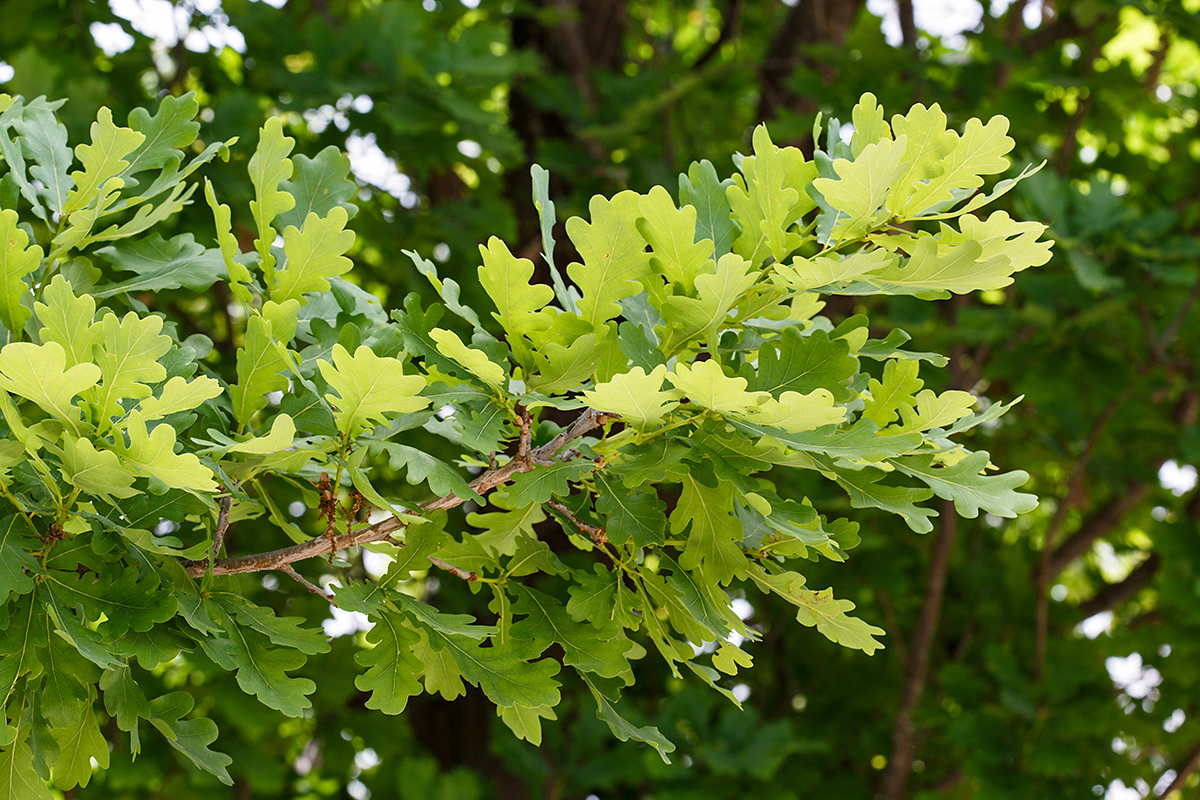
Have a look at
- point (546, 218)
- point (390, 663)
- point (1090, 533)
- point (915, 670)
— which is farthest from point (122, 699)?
point (1090, 533)

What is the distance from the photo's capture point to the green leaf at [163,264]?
98 centimetres

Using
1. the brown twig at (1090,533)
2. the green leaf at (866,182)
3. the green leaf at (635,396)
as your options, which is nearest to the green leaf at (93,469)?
the green leaf at (635,396)

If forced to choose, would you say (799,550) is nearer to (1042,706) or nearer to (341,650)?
(1042,706)

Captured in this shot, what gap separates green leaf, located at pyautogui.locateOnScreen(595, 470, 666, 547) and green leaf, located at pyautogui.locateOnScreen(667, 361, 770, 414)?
164 millimetres

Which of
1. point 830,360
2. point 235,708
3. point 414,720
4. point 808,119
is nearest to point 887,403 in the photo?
point 830,360

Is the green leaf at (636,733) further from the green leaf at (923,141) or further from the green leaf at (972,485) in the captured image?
the green leaf at (923,141)

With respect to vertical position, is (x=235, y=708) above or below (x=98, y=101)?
below

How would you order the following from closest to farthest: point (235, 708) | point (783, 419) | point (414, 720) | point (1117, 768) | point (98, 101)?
1. point (783, 419)
2. point (98, 101)
3. point (235, 708)
4. point (1117, 768)
5. point (414, 720)

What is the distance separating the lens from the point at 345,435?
81 centimetres

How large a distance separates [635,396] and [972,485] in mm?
323

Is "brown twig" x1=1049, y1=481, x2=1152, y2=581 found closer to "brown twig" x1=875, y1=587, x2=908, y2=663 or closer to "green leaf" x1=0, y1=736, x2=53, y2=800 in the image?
"brown twig" x1=875, y1=587, x2=908, y2=663

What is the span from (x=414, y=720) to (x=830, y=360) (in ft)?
10.8

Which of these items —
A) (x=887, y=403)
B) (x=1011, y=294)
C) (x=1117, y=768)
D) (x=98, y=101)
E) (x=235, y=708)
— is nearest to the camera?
(x=887, y=403)

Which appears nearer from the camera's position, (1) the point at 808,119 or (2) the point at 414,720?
(1) the point at 808,119
